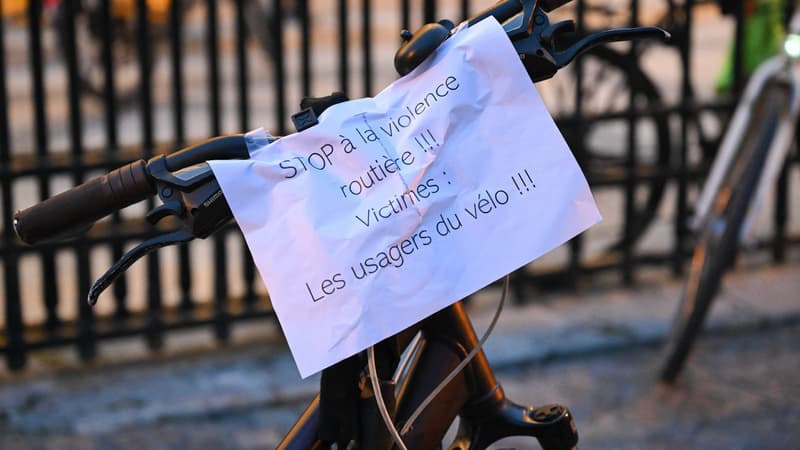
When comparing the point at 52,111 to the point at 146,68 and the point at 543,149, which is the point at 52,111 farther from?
the point at 543,149

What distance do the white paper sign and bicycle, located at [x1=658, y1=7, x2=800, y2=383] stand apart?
253cm

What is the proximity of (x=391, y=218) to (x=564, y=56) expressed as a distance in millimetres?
384

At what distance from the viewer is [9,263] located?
4312 millimetres

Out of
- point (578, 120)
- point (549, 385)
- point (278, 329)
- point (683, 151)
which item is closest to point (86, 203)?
point (549, 385)

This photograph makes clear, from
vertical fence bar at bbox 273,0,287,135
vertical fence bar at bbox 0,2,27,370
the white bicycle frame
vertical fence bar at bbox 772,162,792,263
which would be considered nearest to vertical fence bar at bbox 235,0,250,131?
vertical fence bar at bbox 273,0,287,135

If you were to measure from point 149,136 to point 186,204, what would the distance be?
2.82 metres

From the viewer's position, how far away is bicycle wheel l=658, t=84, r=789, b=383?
4113 mm

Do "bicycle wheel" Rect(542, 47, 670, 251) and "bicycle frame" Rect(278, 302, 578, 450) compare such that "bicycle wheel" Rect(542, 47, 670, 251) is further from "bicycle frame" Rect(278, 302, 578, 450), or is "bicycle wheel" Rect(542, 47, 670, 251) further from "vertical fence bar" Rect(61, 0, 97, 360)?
"bicycle frame" Rect(278, 302, 578, 450)

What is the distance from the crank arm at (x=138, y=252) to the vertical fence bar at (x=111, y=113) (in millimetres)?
2644

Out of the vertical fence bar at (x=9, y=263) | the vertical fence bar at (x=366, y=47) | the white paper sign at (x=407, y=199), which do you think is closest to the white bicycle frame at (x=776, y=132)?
the vertical fence bar at (x=366, y=47)

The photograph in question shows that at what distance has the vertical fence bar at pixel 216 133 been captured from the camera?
445 cm

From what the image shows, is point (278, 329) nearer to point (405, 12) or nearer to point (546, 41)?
point (405, 12)

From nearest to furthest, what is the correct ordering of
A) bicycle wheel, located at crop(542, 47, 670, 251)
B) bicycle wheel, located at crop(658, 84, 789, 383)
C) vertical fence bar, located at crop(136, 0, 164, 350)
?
bicycle wheel, located at crop(658, 84, 789, 383)
vertical fence bar, located at crop(136, 0, 164, 350)
bicycle wheel, located at crop(542, 47, 670, 251)

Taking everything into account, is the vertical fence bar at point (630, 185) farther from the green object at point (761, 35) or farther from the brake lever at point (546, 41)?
the brake lever at point (546, 41)
